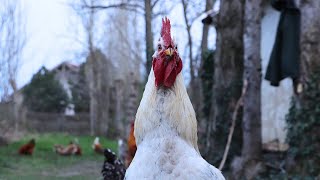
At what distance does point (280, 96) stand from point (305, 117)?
4.94 metres

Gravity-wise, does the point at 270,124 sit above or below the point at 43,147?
above

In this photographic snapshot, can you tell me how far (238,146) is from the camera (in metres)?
12.0

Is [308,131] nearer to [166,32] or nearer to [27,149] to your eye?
[166,32]

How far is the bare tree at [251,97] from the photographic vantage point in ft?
33.0

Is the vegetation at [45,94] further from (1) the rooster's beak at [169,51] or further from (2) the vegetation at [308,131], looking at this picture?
(1) the rooster's beak at [169,51]

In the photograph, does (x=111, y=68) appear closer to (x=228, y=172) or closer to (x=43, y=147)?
(x=43, y=147)

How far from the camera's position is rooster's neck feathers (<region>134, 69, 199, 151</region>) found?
389 cm

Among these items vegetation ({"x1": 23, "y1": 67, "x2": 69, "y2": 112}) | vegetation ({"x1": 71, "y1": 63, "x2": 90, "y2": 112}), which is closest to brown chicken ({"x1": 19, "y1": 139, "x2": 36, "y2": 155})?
vegetation ({"x1": 23, "y1": 67, "x2": 69, "y2": 112})

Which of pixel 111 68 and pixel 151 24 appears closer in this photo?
pixel 151 24

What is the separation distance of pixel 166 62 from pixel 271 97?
1070cm

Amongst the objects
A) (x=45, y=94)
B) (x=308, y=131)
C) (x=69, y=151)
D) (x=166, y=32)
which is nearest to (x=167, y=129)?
(x=166, y=32)

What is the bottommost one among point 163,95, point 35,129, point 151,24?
point 35,129

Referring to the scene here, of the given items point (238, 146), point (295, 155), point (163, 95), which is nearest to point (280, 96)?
point (238, 146)

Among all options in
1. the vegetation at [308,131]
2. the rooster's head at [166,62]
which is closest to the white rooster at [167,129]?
the rooster's head at [166,62]
